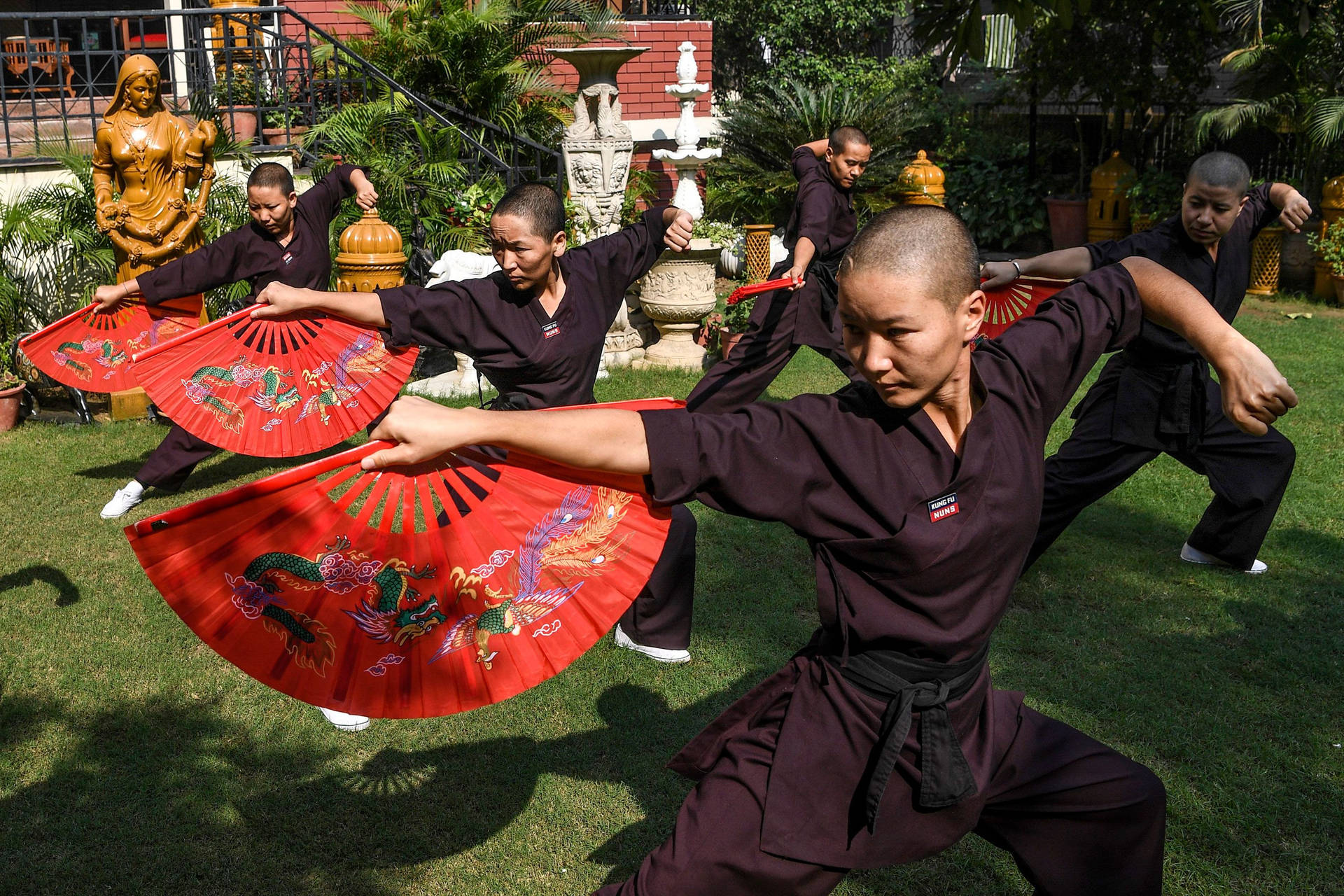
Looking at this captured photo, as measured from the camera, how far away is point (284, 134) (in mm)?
11094

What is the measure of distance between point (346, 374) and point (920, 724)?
3.46 m

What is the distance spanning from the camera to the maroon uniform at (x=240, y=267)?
6219 millimetres

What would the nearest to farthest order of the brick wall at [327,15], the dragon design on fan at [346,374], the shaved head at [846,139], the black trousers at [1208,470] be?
the dragon design on fan at [346,374] → the black trousers at [1208,470] → the shaved head at [846,139] → the brick wall at [327,15]

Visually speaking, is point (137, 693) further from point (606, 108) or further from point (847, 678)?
point (606, 108)

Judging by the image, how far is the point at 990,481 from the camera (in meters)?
2.39

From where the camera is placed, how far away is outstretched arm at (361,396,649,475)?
2.14m

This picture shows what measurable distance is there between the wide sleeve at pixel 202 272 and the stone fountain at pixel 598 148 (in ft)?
12.8

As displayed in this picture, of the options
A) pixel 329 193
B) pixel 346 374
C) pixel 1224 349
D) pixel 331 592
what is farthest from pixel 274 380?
pixel 1224 349

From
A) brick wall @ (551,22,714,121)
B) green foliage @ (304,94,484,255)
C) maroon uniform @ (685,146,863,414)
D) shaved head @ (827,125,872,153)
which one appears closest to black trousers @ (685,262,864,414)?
maroon uniform @ (685,146,863,414)

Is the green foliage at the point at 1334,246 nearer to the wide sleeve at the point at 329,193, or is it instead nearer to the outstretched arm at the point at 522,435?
the wide sleeve at the point at 329,193

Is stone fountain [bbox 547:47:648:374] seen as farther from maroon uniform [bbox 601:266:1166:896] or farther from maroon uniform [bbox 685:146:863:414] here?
maroon uniform [bbox 601:266:1166:896]

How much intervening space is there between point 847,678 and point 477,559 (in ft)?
3.02

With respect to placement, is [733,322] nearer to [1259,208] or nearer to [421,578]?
[1259,208]

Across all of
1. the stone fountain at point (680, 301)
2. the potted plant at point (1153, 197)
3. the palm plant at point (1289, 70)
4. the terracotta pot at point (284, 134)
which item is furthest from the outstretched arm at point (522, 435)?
the potted plant at point (1153, 197)
